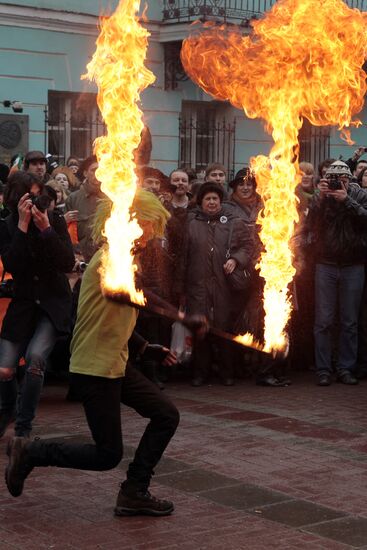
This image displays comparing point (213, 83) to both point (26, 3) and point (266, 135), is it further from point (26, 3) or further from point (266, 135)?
point (266, 135)

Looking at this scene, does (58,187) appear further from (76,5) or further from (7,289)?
(76,5)

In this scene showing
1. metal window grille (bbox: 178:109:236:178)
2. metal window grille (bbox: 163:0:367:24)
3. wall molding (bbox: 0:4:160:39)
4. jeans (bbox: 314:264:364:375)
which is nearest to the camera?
jeans (bbox: 314:264:364:375)

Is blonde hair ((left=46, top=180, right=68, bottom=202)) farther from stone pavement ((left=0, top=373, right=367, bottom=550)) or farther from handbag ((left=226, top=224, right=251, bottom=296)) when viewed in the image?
stone pavement ((left=0, top=373, right=367, bottom=550))

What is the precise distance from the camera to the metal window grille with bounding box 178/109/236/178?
2025 centimetres

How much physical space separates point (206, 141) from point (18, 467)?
14.0 m

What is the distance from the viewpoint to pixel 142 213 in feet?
21.4

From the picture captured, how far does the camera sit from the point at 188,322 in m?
6.15

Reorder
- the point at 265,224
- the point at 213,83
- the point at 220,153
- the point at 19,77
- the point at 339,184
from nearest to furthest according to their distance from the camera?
1. the point at 265,224
2. the point at 213,83
3. the point at 339,184
4. the point at 19,77
5. the point at 220,153

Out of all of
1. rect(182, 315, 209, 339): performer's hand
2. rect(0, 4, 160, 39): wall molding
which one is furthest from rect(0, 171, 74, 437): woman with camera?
rect(0, 4, 160, 39): wall molding

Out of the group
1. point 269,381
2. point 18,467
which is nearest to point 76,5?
point 269,381

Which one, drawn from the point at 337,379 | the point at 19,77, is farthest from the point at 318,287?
the point at 19,77

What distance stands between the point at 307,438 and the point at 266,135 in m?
12.8

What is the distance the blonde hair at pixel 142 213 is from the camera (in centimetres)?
653

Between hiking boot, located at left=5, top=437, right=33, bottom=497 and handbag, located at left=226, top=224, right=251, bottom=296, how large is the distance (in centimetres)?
494
